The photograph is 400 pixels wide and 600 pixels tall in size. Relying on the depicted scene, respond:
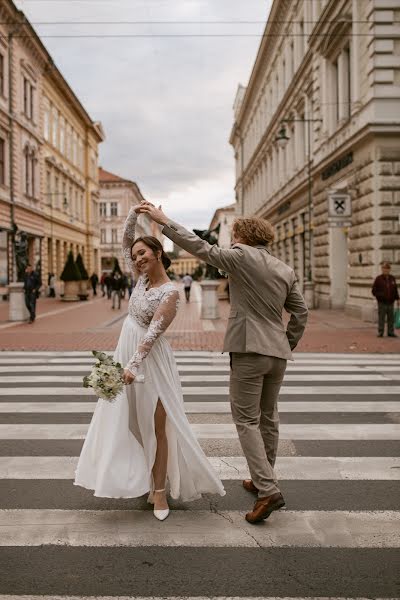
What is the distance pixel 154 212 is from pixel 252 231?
0.61 m

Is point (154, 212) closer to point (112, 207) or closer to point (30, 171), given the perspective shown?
point (30, 171)

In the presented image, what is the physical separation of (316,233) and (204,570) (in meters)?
24.1

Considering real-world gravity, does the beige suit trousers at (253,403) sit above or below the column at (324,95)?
below

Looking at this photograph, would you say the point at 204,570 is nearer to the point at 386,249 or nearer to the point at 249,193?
the point at 386,249

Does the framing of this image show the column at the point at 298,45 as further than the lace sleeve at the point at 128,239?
Yes

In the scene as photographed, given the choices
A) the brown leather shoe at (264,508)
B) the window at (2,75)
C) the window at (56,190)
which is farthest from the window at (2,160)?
the brown leather shoe at (264,508)

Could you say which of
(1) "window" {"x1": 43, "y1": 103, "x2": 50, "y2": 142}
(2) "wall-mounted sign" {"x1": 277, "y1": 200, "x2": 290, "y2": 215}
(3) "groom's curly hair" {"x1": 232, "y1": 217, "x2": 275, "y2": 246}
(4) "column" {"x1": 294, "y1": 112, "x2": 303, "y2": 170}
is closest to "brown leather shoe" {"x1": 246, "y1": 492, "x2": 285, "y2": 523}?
(3) "groom's curly hair" {"x1": 232, "y1": 217, "x2": 275, "y2": 246}

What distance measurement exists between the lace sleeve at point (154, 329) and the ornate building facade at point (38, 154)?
20.3 m

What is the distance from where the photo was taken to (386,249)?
18.3m

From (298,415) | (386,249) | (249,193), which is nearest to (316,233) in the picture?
(386,249)

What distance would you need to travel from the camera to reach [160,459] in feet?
12.3

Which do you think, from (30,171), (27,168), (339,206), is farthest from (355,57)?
(30,171)

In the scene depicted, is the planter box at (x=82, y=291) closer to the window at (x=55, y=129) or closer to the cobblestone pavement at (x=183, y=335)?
the cobblestone pavement at (x=183, y=335)

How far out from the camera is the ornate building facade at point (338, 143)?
1822 cm
